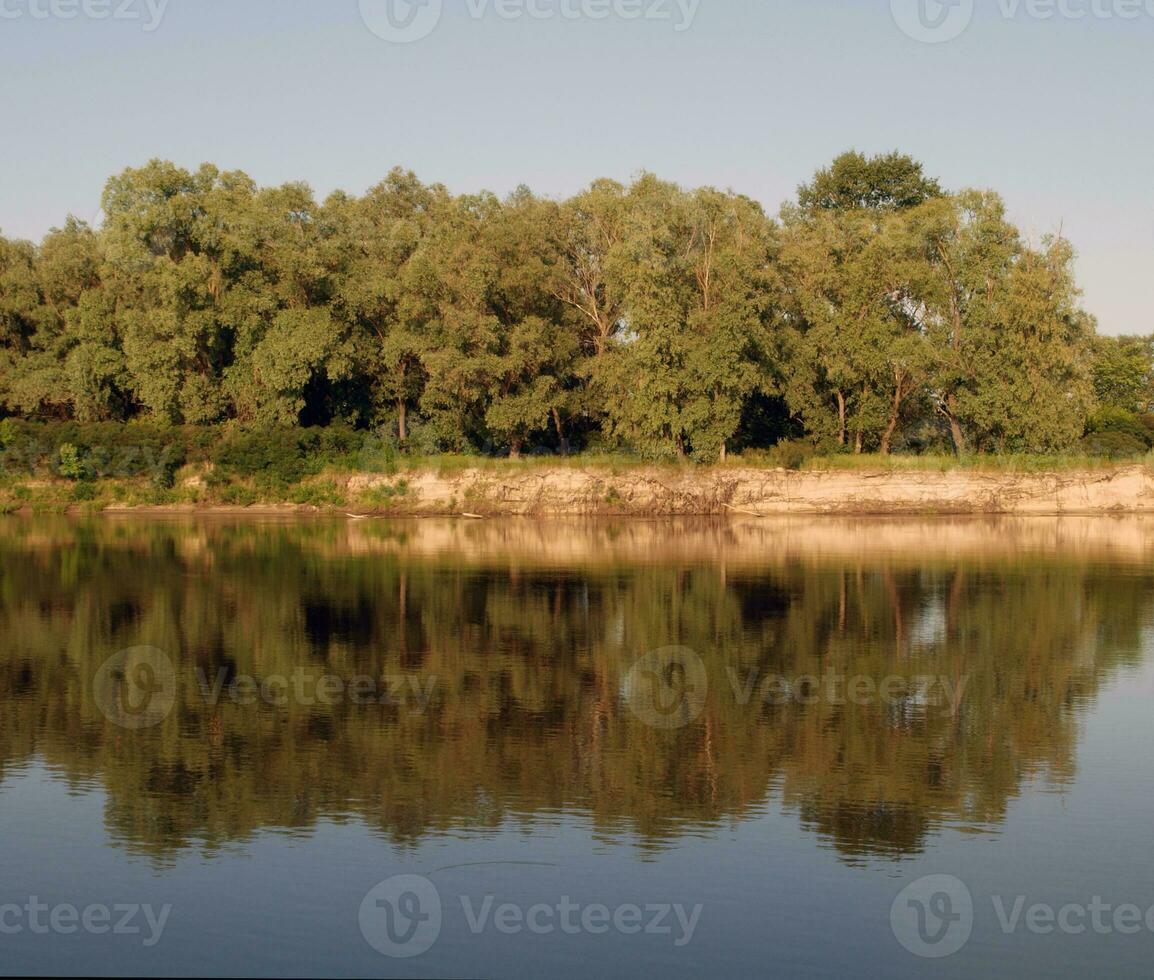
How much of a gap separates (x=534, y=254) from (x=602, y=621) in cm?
3912

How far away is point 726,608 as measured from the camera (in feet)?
92.0

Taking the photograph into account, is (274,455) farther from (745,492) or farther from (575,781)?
(575,781)

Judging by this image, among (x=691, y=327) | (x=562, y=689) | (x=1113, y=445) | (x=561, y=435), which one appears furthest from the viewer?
(x=1113, y=445)

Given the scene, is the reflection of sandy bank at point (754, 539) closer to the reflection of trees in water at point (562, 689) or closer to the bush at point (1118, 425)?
the reflection of trees in water at point (562, 689)

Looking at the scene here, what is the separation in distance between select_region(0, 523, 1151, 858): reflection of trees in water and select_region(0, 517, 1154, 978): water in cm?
9

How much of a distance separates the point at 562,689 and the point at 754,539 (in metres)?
27.4

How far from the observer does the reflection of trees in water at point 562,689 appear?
1424 cm

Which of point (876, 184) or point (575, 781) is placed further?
point (876, 184)

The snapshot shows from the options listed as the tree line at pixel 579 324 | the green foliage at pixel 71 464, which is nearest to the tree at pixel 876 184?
the tree line at pixel 579 324

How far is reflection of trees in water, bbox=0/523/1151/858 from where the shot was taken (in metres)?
14.2

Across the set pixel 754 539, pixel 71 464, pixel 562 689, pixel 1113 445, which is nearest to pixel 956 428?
pixel 1113 445

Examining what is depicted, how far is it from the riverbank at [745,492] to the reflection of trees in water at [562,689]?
2139 centimetres

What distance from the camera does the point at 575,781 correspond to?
14922 millimetres

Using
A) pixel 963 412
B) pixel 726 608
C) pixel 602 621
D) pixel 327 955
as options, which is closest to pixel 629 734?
pixel 327 955
